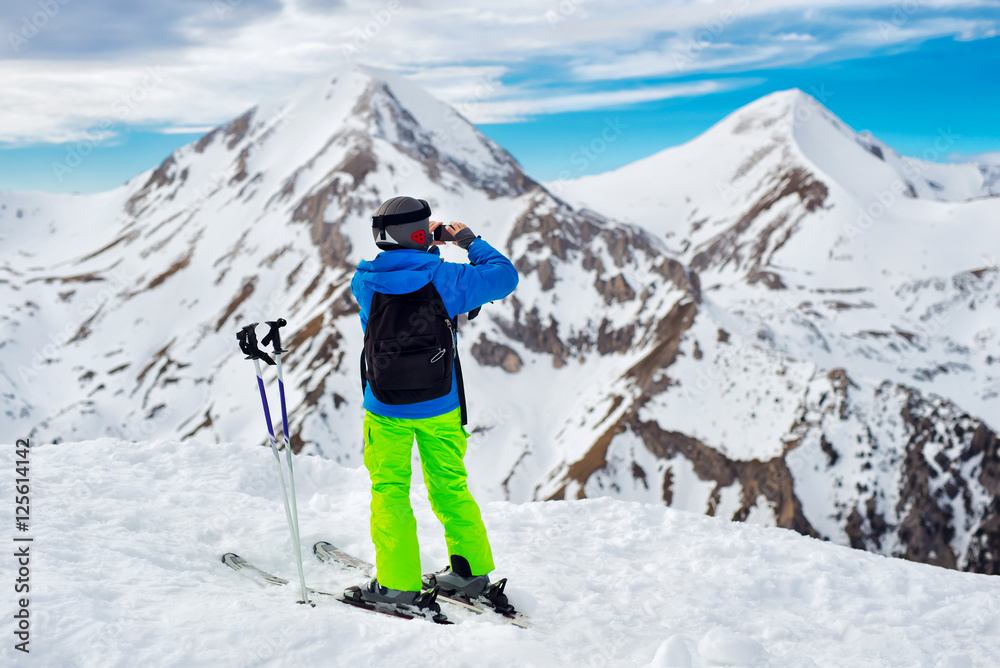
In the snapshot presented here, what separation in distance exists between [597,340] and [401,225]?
384 feet

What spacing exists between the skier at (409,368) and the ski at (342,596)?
56mm

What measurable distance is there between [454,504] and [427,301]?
6.38ft

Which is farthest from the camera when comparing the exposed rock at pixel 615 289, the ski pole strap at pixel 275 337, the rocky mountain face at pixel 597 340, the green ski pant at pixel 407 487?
the exposed rock at pixel 615 289

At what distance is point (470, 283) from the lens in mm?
5496

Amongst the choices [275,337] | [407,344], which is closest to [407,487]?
[407,344]

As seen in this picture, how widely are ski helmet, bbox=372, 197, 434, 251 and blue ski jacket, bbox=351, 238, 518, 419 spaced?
0.08 meters

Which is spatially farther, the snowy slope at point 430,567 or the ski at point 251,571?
the ski at point 251,571

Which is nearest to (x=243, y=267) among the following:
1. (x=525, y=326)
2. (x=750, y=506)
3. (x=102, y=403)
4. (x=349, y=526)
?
(x=102, y=403)

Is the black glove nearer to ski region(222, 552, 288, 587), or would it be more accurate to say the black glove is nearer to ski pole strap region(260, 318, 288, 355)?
ski pole strap region(260, 318, 288, 355)

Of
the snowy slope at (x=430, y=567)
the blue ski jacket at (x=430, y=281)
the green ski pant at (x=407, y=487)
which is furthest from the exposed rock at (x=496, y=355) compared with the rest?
the blue ski jacket at (x=430, y=281)

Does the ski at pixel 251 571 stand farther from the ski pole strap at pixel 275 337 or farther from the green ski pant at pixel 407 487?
the ski pole strap at pixel 275 337

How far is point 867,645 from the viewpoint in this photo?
5.67 metres

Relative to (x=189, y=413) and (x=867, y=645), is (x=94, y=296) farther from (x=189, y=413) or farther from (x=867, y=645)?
(x=867, y=645)

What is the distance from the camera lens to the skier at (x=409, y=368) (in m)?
5.42
